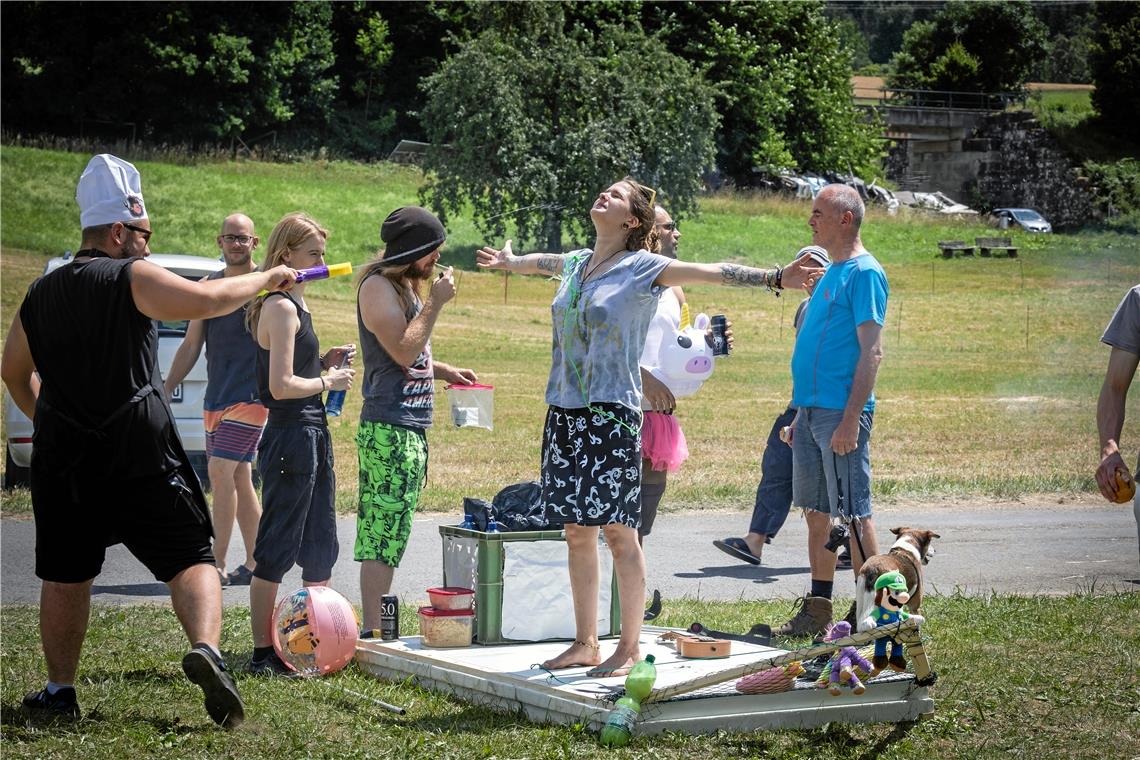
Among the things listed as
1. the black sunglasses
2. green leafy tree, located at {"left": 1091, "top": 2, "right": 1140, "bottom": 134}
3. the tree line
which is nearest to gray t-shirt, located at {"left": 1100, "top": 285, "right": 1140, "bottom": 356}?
the black sunglasses

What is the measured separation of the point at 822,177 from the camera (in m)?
55.5

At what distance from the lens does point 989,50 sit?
64562 millimetres

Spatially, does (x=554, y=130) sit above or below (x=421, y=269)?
above

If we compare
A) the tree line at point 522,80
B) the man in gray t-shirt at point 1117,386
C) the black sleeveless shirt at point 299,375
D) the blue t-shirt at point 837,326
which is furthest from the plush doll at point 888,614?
the tree line at point 522,80

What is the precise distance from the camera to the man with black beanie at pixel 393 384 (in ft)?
18.2

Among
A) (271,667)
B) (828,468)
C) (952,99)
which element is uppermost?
(952,99)

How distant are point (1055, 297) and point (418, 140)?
28.6 m

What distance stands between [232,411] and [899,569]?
403 cm

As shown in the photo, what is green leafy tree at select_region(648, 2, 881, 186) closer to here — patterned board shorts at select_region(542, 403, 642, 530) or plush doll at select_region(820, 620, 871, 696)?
patterned board shorts at select_region(542, 403, 642, 530)

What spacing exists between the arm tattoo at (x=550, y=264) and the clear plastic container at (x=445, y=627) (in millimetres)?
1540

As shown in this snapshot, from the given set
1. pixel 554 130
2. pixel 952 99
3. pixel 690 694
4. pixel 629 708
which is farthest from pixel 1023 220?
pixel 629 708

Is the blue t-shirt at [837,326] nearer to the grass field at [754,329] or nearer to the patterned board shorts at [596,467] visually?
the patterned board shorts at [596,467]

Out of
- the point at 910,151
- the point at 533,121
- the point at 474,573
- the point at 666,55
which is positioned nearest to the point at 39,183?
the point at 533,121

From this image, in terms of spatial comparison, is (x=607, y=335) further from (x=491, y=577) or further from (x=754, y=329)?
(x=754, y=329)
